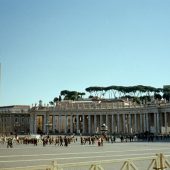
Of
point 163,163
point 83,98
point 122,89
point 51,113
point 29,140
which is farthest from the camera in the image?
point 83,98

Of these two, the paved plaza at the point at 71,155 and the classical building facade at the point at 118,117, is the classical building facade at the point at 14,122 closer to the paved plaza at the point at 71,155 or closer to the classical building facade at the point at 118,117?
the classical building facade at the point at 118,117

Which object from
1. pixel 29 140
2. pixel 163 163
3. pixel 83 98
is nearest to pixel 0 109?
pixel 83 98

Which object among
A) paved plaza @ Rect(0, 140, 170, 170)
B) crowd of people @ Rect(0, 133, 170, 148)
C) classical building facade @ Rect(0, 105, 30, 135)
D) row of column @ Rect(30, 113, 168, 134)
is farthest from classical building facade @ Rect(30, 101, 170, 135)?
paved plaza @ Rect(0, 140, 170, 170)

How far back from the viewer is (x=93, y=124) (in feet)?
413

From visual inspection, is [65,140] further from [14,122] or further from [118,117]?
[14,122]

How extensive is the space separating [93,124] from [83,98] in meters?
47.3

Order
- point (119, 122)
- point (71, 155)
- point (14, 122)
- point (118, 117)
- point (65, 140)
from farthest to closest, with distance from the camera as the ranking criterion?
point (14, 122) → point (119, 122) → point (118, 117) → point (65, 140) → point (71, 155)

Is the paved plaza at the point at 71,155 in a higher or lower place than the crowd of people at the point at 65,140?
higher

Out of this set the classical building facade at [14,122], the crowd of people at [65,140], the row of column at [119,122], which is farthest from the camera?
the classical building facade at [14,122]

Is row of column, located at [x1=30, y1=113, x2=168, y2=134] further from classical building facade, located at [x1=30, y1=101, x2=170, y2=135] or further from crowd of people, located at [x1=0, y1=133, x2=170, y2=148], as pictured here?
crowd of people, located at [x1=0, y1=133, x2=170, y2=148]

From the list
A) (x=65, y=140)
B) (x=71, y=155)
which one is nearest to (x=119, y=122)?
(x=65, y=140)

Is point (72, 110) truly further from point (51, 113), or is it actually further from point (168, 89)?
point (168, 89)

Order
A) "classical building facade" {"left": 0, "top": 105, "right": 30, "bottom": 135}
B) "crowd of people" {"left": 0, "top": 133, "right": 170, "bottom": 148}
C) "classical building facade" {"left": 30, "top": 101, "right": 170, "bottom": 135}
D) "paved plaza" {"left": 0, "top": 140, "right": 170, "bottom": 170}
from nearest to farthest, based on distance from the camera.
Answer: "paved plaza" {"left": 0, "top": 140, "right": 170, "bottom": 170} < "crowd of people" {"left": 0, "top": 133, "right": 170, "bottom": 148} < "classical building facade" {"left": 30, "top": 101, "right": 170, "bottom": 135} < "classical building facade" {"left": 0, "top": 105, "right": 30, "bottom": 135}

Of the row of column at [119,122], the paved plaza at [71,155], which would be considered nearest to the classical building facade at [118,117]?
the row of column at [119,122]
